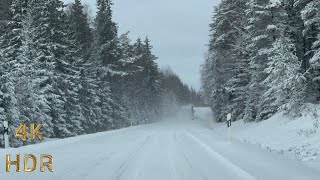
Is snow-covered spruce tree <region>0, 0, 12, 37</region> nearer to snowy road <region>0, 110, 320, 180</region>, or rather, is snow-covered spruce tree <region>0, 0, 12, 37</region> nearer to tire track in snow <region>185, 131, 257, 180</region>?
snowy road <region>0, 110, 320, 180</region>

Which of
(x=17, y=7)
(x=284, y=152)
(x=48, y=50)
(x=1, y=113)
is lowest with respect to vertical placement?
(x=284, y=152)

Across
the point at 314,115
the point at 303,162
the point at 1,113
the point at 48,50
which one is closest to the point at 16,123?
the point at 1,113

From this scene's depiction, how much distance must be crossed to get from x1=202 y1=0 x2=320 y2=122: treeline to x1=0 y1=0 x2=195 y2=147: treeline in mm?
13467

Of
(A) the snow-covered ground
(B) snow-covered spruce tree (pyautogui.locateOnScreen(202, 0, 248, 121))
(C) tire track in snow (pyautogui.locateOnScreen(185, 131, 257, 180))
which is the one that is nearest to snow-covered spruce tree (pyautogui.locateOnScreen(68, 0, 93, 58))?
(B) snow-covered spruce tree (pyautogui.locateOnScreen(202, 0, 248, 121))

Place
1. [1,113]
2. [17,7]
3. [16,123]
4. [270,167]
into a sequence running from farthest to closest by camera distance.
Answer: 1. [17,7]
2. [16,123]
3. [1,113]
4. [270,167]

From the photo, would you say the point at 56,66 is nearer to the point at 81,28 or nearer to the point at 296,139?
the point at 81,28

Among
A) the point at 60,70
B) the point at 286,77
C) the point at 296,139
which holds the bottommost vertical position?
A: the point at 296,139

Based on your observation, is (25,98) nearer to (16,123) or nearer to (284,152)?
(16,123)

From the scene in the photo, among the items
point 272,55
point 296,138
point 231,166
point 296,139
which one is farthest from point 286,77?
point 231,166

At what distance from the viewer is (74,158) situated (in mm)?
13789

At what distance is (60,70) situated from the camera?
38.7 m

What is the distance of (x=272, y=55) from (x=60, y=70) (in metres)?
18.6

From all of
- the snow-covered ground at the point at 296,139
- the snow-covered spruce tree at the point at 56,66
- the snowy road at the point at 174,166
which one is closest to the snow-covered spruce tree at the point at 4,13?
the snow-covered spruce tree at the point at 56,66

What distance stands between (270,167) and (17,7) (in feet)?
90.6
